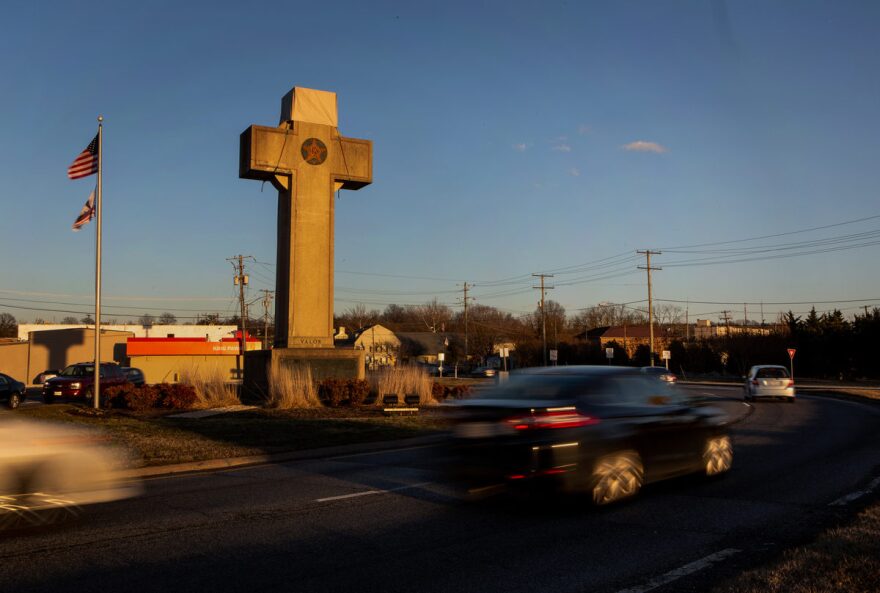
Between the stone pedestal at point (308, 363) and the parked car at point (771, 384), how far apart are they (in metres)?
15.8

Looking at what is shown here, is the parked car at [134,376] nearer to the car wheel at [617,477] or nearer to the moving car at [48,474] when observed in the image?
the moving car at [48,474]

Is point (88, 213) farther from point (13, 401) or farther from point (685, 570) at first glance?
point (685, 570)

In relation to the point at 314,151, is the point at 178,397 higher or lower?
lower

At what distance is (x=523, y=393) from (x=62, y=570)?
469cm

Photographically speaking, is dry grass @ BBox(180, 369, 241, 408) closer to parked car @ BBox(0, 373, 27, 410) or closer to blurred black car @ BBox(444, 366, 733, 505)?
parked car @ BBox(0, 373, 27, 410)

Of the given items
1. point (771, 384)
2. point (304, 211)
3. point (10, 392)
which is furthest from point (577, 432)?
point (10, 392)

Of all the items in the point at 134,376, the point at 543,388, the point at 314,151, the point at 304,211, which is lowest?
the point at 134,376

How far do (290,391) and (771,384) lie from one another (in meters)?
18.8

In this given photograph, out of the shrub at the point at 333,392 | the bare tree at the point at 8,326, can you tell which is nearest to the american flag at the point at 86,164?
the shrub at the point at 333,392

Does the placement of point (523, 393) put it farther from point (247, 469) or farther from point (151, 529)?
point (247, 469)

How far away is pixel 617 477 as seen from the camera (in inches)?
308

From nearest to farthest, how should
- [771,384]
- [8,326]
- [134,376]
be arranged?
1. [771,384]
2. [134,376]
3. [8,326]

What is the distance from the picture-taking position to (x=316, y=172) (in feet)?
85.0

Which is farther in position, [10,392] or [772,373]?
[772,373]
